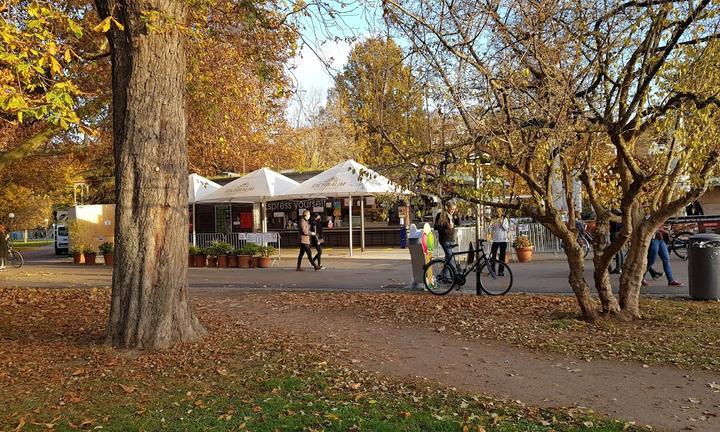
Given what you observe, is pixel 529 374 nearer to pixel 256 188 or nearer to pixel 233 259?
pixel 233 259

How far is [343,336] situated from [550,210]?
3226mm

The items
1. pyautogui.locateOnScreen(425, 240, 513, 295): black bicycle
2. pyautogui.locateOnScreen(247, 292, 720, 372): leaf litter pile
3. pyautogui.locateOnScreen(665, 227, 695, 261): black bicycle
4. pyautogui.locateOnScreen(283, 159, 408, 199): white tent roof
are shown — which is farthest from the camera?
pyautogui.locateOnScreen(283, 159, 408, 199): white tent roof

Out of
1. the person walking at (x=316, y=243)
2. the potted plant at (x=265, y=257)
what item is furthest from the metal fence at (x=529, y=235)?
the potted plant at (x=265, y=257)

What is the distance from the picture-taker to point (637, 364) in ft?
21.3

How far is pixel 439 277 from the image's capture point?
12086 millimetres

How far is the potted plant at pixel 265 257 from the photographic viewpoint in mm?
19359

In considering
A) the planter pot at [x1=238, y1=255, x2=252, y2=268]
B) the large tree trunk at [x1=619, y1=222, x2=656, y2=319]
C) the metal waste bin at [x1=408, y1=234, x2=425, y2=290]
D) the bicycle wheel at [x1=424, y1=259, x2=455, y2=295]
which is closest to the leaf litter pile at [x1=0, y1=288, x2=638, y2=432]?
the large tree trunk at [x1=619, y1=222, x2=656, y2=319]

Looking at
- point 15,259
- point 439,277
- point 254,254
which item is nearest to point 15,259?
point 15,259

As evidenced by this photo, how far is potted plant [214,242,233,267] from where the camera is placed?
65.2ft

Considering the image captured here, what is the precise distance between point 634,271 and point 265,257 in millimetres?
12889

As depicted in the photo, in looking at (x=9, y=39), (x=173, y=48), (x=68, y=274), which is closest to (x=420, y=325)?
(x=173, y=48)

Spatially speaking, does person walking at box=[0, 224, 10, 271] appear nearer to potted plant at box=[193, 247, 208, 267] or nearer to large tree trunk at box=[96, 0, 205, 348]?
potted plant at box=[193, 247, 208, 267]

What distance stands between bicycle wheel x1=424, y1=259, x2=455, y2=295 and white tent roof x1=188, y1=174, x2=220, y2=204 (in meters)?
13.2

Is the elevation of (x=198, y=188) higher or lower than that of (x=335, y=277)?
higher
